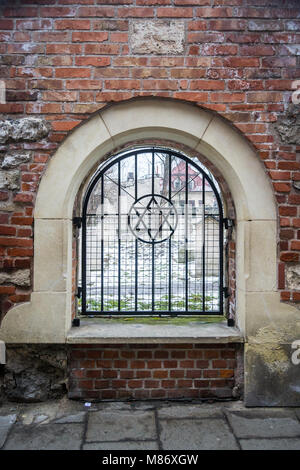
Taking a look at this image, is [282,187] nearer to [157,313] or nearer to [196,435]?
[157,313]

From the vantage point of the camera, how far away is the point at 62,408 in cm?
267

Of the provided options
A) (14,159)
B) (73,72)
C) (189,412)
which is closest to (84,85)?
(73,72)

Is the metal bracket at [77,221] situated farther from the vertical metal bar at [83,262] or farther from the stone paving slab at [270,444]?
the stone paving slab at [270,444]

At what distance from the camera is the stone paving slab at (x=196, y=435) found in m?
2.19

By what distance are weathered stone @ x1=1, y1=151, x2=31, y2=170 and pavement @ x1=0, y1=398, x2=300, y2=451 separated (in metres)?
1.98

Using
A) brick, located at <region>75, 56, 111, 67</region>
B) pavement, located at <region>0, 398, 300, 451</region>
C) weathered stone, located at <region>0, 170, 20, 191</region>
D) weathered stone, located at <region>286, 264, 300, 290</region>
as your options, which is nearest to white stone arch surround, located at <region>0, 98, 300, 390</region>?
weathered stone, located at <region>286, 264, 300, 290</region>

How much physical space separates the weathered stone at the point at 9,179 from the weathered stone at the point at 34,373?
1.34m

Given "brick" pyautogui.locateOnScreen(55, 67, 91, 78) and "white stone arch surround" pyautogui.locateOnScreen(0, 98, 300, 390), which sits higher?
"brick" pyautogui.locateOnScreen(55, 67, 91, 78)

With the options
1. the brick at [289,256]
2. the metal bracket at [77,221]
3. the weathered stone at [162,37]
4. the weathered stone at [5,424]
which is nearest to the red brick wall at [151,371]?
the weathered stone at [5,424]

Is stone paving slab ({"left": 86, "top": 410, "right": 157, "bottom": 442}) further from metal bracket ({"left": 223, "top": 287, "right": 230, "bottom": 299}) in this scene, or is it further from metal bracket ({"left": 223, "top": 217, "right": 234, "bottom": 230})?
metal bracket ({"left": 223, "top": 217, "right": 234, "bottom": 230})

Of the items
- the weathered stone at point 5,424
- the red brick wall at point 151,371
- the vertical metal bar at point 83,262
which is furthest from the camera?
the vertical metal bar at point 83,262

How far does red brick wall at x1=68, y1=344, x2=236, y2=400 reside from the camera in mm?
2803

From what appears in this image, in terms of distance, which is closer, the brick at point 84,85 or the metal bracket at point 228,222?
the brick at point 84,85

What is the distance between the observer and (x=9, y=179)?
2.69 m
